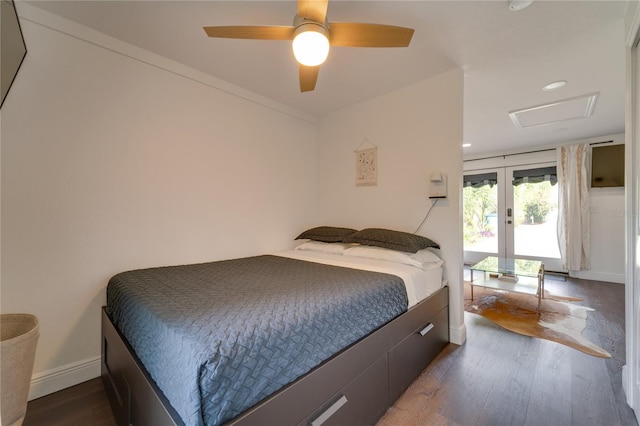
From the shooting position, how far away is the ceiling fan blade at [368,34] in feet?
4.50

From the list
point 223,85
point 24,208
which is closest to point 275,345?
point 24,208

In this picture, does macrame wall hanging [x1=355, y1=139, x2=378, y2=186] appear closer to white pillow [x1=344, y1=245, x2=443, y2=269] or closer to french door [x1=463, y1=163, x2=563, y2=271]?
white pillow [x1=344, y1=245, x2=443, y2=269]

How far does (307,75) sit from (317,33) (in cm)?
44

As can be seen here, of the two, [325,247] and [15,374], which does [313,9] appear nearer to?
[325,247]

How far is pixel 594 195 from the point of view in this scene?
163 inches

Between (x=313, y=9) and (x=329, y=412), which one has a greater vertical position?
(x=313, y=9)

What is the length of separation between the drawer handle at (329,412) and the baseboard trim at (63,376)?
1.76 meters

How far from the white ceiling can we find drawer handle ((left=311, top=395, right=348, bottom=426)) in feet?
7.08

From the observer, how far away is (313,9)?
1.27m

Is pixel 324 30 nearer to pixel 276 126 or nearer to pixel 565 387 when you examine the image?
pixel 276 126

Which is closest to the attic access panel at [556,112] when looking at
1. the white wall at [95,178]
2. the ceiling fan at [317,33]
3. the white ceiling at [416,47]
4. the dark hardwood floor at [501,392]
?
the white ceiling at [416,47]

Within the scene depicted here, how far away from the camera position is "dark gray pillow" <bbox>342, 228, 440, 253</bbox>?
2195mm

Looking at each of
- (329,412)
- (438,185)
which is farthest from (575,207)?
(329,412)

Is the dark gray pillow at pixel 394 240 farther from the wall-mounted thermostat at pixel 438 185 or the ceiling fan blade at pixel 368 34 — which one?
the ceiling fan blade at pixel 368 34
